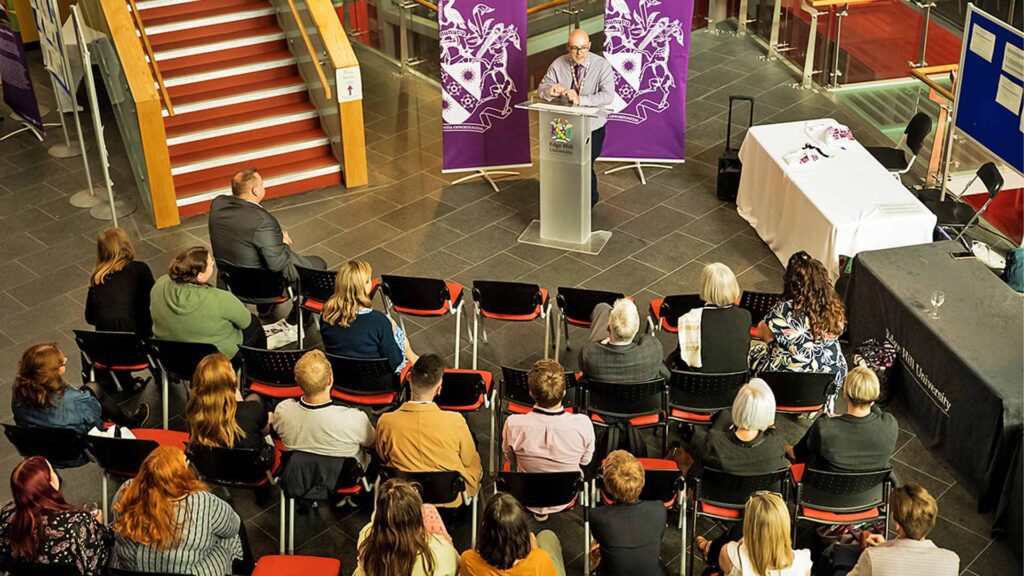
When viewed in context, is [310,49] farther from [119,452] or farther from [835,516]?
[835,516]

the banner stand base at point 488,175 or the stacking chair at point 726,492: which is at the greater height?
the stacking chair at point 726,492

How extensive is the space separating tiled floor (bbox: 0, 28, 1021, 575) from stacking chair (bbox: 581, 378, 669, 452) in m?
0.91

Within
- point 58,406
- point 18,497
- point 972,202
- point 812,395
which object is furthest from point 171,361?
point 972,202

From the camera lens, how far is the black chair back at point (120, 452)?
5.64 meters

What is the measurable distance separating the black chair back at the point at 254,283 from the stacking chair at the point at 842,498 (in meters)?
3.65

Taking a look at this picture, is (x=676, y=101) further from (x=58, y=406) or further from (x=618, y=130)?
(x=58, y=406)

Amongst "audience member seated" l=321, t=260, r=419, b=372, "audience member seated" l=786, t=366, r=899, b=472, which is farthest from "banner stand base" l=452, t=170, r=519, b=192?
"audience member seated" l=786, t=366, r=899, b=472

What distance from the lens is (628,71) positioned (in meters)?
9.87

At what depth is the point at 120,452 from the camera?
571 cm

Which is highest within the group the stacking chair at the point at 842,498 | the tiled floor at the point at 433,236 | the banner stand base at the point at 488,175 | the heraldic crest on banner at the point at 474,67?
the heraldic crest on banner at the point at 474,67

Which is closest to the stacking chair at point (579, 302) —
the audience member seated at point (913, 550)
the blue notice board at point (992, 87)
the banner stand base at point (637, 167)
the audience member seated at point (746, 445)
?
the audience member seated at point (746, 445)

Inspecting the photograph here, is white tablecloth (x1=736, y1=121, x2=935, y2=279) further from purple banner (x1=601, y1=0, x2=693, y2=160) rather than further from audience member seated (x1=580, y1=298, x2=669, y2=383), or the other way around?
audience member seated (x1=580, y1=298, x2=669, y2=383)

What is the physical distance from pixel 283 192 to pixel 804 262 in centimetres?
538

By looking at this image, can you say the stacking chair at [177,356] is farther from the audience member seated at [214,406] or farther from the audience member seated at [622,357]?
the audience member seated at [622,357]
